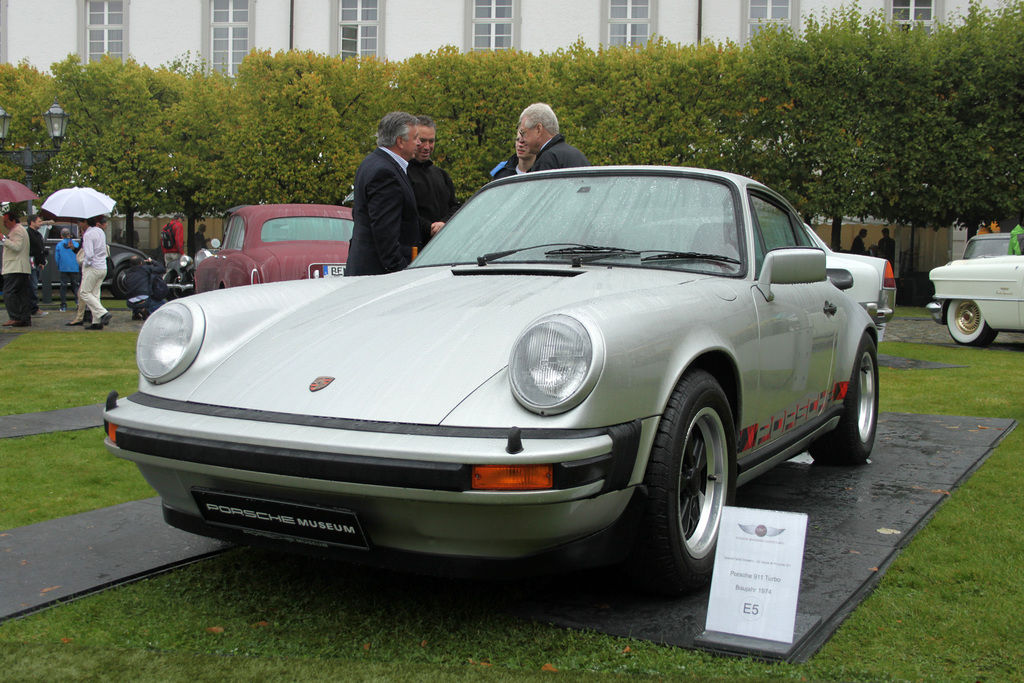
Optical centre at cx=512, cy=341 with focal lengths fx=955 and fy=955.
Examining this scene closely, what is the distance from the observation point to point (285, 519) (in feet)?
8.78

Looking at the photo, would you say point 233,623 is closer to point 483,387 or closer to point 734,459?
point 483,387

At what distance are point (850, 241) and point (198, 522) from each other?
3122 cm

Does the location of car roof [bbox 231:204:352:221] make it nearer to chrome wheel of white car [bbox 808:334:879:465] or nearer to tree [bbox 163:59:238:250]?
chrome wheel of white car [bbox 808:334:879:465]

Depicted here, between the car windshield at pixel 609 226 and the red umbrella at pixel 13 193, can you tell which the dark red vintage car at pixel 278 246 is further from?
Answer: the red umbrella at pixel 13 193

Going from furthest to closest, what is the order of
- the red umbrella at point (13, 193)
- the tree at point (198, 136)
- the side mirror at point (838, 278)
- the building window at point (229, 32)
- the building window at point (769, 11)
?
the building window at point (229, 32), the building window at point (769, 11), the tree at point (198, 136), the red umbrella at point (13, 193), the side mirror at point (838, 278)

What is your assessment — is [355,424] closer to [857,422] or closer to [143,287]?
[857,422]

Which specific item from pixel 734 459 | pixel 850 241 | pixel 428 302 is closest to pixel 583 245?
pixel 428 302

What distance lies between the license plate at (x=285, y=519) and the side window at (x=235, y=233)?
8968mm

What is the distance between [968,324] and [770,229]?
9.98 metres

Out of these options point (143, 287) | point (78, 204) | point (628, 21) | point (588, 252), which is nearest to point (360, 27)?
Answer: point (628, 21)

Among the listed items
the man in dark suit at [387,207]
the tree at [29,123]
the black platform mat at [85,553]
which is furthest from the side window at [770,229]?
the tree at [29,123]

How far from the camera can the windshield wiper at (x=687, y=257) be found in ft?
11.6

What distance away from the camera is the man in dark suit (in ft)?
17.4

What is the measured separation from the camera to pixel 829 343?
442 centimetres
